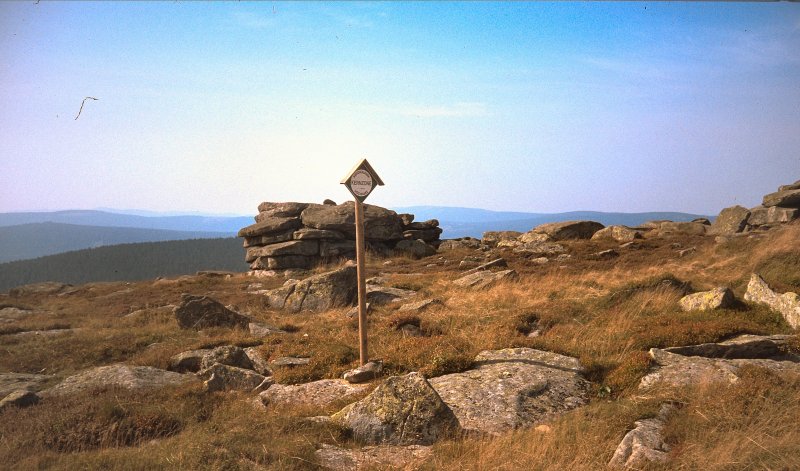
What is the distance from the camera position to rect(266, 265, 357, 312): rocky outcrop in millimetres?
22703

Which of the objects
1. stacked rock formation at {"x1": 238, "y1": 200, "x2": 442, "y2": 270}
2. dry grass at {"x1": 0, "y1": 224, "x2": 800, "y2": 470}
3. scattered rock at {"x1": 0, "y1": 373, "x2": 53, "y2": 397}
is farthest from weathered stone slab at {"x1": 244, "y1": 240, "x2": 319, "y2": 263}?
scattered rock at {"x1": 0, "y1": 373, "x2": 53, "y2": 397}

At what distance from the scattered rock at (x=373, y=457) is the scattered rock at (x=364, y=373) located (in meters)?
3.52

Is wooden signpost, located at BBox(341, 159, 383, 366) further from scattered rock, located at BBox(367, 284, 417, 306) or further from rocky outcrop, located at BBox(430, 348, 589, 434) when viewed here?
scattered rock, located at BBox(367, 284, 417, 306)

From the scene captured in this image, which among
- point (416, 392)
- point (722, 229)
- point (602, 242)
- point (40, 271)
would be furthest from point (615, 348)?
point (40, 271)

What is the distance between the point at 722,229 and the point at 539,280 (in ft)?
81.7

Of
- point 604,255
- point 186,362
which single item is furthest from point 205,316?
point 604,255

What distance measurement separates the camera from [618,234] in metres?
40.2

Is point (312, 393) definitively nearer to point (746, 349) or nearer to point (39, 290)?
point (746, 349)

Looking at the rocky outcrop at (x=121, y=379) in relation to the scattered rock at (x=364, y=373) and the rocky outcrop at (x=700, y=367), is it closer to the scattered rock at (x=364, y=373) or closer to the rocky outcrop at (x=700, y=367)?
the scattered rock at (x=364, y=373)

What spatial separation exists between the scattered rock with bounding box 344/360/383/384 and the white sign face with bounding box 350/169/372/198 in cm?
403

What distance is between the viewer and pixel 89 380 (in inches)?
465

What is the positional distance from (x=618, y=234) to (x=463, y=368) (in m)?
33.3

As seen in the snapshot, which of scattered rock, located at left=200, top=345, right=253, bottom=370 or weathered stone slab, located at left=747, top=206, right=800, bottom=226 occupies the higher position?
weathered stone slab, located at left=747, top=206, right=800, bottom=226

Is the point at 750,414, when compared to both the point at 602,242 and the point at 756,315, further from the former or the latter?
the point at 602,242
